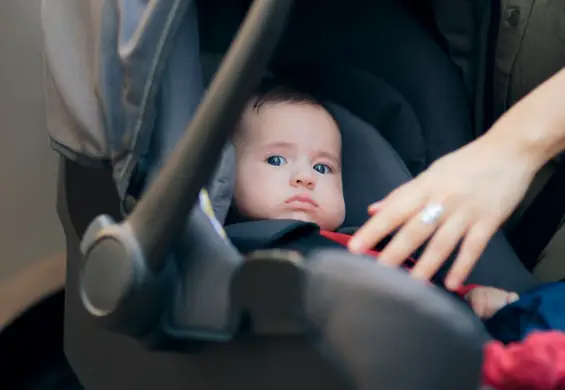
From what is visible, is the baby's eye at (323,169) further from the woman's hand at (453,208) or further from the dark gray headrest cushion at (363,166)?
the woman's hand at (453,208)

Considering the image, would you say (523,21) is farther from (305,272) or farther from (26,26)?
(26,26)

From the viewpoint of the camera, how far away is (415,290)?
514 millimetres

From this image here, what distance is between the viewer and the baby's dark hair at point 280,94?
3.48 ft

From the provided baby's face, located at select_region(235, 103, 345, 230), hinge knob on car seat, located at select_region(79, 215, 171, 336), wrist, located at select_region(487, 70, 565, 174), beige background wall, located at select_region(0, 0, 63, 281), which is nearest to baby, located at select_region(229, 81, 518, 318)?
baby's face, located at select_region(235, 103, 345, 230)

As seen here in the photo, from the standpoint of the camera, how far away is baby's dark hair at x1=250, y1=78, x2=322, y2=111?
1.06 m

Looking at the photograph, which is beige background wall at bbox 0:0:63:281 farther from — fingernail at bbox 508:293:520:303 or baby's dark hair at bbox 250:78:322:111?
fingernail at bbox 508:293:520:303

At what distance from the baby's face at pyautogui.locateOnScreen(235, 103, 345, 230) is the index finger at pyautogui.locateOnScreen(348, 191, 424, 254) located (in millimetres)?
295

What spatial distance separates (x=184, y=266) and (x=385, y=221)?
0.18m

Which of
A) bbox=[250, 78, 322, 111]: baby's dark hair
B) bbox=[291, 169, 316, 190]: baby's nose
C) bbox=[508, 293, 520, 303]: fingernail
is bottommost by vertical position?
bbox=[508, 293, 520, 303]: fingernail

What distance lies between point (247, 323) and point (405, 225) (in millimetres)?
170

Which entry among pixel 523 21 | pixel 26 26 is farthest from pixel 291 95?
pixel 26 26

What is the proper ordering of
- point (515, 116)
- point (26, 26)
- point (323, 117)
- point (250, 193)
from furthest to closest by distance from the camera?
point (26, 26) → point (323, 117) → point (250, 193) → point (515, 116)

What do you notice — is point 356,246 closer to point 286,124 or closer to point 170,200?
point 170,200

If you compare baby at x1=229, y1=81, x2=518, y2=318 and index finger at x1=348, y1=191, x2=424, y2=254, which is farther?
baby at x1=229, y1=81, x2=518, y2=318
